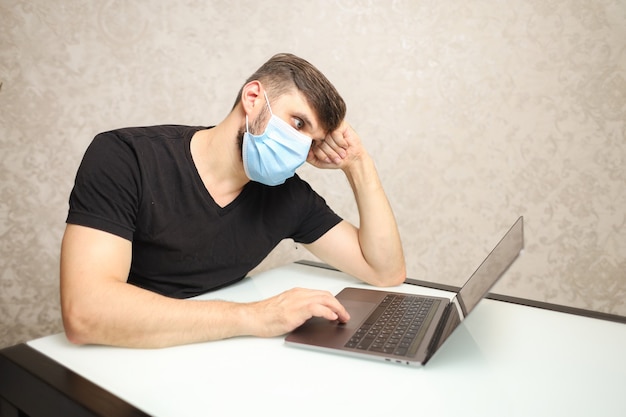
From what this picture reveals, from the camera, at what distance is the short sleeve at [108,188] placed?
33.7 inches

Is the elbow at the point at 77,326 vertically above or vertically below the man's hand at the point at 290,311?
below

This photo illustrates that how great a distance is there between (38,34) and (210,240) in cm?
113

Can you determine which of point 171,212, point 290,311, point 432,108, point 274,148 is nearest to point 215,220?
point 171,212

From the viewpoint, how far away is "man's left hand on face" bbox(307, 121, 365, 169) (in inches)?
49.4

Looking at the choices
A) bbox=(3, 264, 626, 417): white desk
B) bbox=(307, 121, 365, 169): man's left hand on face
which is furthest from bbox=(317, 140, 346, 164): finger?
bbox=(3, 264, 626, 417): white desk

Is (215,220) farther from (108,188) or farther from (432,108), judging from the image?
(432,108)

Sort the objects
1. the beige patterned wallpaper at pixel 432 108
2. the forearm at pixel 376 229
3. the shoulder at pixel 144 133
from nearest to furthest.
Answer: the shoulder at pixel 144 133
the forearm at pixel 376 229
the beige patterned wallpaper at pixel 432 108

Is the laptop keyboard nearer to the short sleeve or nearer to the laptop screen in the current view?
the laptop screen

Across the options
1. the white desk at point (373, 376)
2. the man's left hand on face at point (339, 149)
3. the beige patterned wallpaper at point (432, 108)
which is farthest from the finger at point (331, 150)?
the beige patterned wallpaper at point (432, 108)

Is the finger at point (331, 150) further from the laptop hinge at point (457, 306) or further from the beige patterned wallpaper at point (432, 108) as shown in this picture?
the beige patterned wallpaper at point (432, 108)

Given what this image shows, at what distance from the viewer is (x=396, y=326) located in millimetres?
845

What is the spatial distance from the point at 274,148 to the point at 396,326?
46 centimetres

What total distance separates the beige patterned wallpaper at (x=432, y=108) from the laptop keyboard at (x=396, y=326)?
119 centimetres

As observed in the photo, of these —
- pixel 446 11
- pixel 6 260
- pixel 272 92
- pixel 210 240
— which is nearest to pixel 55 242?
pixel 6 260
